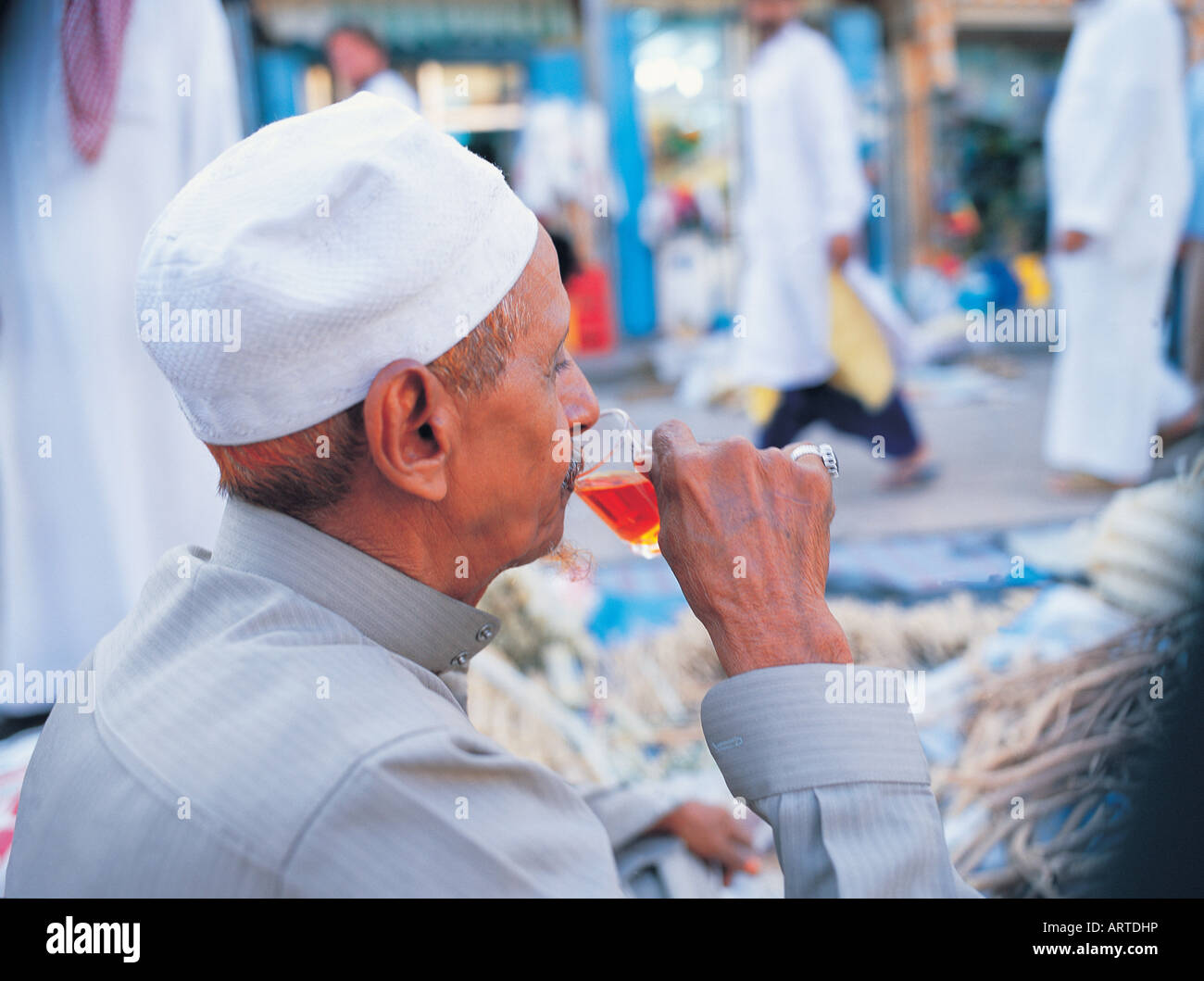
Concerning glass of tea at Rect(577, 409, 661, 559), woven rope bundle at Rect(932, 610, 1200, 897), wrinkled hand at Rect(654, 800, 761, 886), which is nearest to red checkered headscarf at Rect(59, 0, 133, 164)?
glass of tea at Rect(577, 409, 661, 559)

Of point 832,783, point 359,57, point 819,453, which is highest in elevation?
point 359,57

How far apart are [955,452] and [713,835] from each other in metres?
5.14

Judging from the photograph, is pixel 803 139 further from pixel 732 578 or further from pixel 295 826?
pixel 295 826

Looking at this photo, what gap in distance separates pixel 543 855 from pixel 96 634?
2281 millimetres

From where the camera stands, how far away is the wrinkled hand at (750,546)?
113 cm

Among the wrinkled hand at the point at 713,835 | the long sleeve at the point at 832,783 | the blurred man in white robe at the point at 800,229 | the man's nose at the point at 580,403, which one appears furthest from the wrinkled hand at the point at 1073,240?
the long sleeve at the point at 832,783

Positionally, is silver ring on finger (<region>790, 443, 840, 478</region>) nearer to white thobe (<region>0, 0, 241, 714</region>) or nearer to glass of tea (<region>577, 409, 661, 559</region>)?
glass of tea (<region>577, 409, 661, 559</region>)

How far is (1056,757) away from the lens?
6.77 feet

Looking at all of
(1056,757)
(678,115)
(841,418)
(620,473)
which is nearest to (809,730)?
(620,473)

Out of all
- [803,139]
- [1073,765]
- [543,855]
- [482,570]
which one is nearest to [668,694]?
[1073,765]

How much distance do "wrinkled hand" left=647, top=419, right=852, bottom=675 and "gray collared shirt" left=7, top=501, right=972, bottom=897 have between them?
1.9 inches

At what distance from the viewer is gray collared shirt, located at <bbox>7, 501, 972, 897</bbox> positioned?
2.84ft

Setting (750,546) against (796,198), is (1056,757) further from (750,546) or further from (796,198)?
(796,198)

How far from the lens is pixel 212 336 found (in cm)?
103
